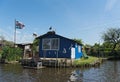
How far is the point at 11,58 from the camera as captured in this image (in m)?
35.1

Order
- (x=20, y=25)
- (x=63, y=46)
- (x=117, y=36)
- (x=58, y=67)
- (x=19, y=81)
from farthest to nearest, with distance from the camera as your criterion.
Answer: (x=117, y=36), (x=20, y=25), (x=63, y=46), (x=58, y=67), (x=19, y=81)

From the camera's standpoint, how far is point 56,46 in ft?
110

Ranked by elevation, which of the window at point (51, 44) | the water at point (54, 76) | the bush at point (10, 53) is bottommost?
the water at point (54, 76)

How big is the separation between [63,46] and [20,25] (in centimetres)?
1134

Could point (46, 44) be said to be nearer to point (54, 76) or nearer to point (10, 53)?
point (10, 53)

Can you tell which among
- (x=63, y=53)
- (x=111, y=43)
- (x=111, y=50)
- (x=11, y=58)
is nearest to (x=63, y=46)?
(x=63, y=53)

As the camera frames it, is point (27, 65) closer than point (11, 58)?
Yes

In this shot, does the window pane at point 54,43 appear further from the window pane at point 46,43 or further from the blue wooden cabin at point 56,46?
the window pane at point 46,43

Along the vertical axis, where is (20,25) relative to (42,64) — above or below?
above

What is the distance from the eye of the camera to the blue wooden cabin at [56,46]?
3297 centimetres


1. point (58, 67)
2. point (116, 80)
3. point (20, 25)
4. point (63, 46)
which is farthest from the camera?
point (20, 25)

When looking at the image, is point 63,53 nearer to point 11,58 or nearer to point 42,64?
point 42,64

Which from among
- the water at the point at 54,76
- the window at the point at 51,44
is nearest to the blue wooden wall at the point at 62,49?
the window at the point at 51,44

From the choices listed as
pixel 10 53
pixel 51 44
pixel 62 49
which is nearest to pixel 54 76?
pixel 62 49
